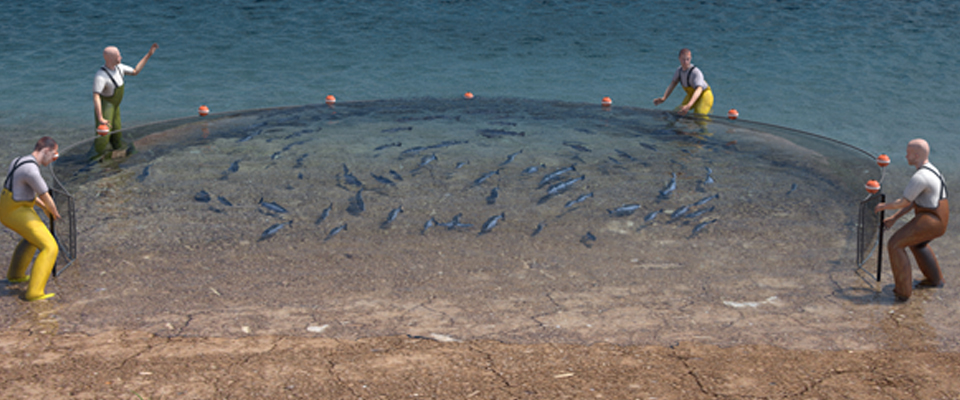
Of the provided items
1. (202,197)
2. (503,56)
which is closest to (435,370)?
(202,197)

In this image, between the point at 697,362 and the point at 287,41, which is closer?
the point at 697,362

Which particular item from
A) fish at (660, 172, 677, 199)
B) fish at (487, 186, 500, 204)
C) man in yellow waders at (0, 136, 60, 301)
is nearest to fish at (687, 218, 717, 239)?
fish at (660, 172, 677, 199)

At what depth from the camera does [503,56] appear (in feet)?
83.0

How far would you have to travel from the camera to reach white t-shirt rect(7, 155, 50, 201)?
21.6 ft

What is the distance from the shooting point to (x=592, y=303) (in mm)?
6992

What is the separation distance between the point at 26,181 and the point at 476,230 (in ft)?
16.9

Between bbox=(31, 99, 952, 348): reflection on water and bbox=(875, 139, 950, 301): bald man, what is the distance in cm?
74

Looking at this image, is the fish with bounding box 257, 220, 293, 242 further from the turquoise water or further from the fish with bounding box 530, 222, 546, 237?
the turquoise water

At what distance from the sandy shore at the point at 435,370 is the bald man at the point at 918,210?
125 centimetres

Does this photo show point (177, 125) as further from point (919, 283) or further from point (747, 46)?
point (747, 46)

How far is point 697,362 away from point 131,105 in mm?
18409

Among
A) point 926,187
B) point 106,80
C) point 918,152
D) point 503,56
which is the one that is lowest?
point 503,56

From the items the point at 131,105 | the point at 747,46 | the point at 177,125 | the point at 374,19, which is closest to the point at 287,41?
the point at 374,19

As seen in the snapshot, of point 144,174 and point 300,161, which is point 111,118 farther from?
point 300,161
